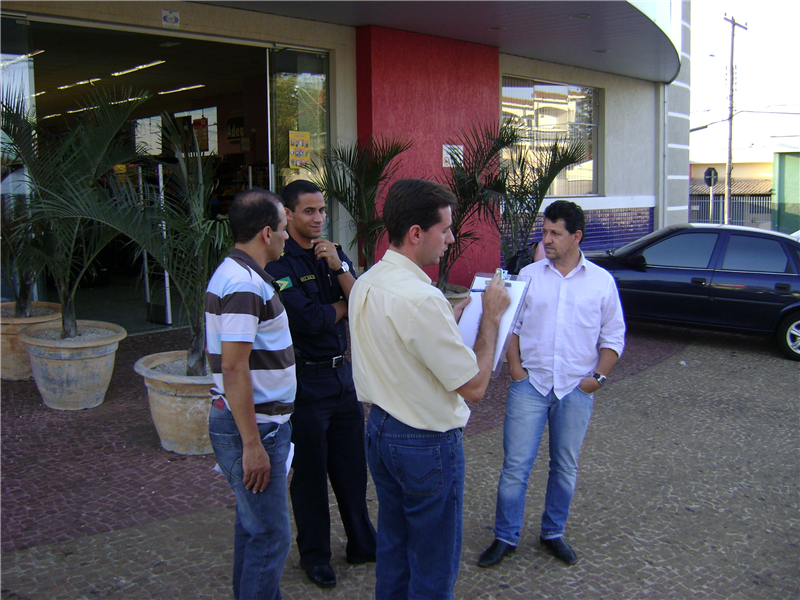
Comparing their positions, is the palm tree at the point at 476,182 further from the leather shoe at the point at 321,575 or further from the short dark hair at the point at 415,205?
the short dark hair at the point at 415,205

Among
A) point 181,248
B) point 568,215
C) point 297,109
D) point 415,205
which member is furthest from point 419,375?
point 297,109

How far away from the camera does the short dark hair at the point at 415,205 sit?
2184 mm

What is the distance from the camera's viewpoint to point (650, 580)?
339cm

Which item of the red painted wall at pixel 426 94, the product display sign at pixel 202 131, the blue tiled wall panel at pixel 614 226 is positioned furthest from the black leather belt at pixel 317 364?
the product display sign at pixel 202 131

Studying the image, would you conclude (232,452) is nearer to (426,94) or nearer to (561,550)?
(561,550)

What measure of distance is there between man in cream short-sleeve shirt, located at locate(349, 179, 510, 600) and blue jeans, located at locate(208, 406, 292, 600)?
395 millimetres

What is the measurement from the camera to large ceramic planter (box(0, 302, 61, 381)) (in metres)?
6.23

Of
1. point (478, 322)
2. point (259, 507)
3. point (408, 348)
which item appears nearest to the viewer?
point (408, 348)

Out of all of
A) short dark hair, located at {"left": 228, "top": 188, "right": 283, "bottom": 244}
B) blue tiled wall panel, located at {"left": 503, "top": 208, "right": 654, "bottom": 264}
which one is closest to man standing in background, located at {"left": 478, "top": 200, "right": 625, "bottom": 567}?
short dark hair, located at {"left": 228, "top": 188, "right": 283, "bottom": 244}

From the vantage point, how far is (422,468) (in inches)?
89.4

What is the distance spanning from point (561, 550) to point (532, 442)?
585 millimetres

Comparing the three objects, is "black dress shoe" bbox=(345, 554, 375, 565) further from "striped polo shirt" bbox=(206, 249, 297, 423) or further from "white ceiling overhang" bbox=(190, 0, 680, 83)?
"white ceiling overhang" bbox=(190, 0, 680, 83)

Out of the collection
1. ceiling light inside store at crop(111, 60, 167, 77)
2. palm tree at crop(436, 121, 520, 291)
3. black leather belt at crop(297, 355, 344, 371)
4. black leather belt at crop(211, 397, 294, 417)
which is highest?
ceiling light inside store at crop(111, 60, 167, 77)

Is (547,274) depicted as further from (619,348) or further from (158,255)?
(158,255)
